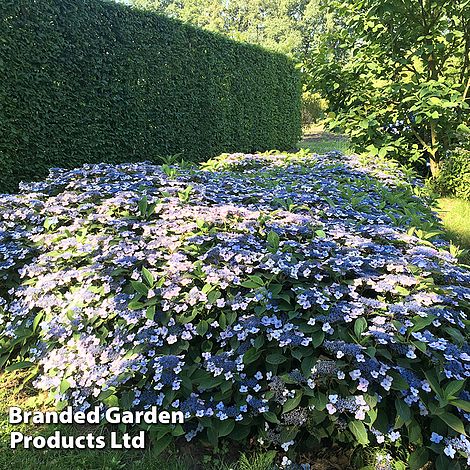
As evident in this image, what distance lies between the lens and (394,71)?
243 inches

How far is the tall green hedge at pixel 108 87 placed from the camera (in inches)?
174

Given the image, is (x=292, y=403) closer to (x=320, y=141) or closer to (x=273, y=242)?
(x=273, y=242)

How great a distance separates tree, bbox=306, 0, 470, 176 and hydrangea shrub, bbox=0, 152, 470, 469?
3.48 metres

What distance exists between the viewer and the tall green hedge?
442 centimetres

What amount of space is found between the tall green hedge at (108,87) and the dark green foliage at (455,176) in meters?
3.70

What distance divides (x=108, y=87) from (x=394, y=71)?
3.88m

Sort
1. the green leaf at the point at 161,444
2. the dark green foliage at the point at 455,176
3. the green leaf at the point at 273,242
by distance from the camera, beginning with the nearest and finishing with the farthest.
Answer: the green leaf at the point at 161,444 < the green leaf at the point at 273,242 < the dark green foliage at the point at 455,176

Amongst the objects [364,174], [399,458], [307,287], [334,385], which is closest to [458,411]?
[399,458]

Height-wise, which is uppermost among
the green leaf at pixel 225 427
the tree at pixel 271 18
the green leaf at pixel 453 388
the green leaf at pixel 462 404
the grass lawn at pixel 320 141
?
the green leaf at pixel 453 388

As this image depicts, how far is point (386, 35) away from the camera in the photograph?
234 inches

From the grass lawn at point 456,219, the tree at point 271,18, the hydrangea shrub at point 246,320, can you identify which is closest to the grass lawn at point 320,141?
the grass lawn at point 456,219

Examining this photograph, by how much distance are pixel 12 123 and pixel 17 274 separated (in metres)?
2.29

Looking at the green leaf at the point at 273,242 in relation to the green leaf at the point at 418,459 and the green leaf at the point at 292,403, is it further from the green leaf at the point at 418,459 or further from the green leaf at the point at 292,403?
the green leaf at the point at 418,459

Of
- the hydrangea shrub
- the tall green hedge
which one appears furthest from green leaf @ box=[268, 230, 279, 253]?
the tall green hedge
